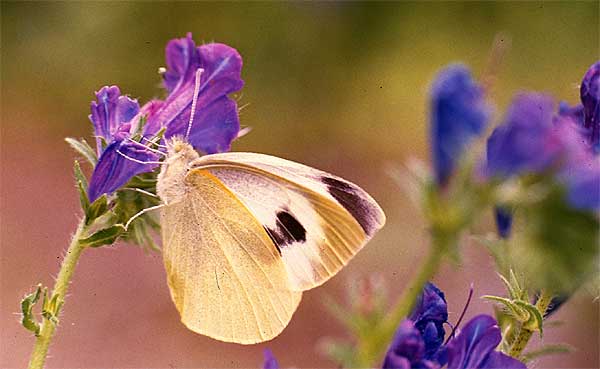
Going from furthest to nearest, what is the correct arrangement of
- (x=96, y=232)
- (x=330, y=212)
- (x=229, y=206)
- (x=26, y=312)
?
A: (x=229, y=206), (x=330, y=212), (x=96, y=232), (x=26, y=312)

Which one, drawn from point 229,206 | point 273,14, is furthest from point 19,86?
point 229,206

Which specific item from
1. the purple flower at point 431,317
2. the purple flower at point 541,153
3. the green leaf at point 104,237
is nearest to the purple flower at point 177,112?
the green leaf at point 104,237

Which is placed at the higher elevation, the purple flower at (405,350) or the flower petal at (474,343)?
the flower petal at (474,343)

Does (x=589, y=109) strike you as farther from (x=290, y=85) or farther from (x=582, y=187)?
(x=290, y=85)

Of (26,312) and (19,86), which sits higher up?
(19,86)

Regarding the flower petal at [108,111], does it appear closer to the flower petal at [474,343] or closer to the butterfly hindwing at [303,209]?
the butterfly hindwing at [303,209]

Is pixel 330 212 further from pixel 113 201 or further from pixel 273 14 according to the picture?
pixel 273 14

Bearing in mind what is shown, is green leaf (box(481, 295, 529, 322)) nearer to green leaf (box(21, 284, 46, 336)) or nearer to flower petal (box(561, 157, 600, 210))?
flower petal (box(561, 157, 600, 210))
